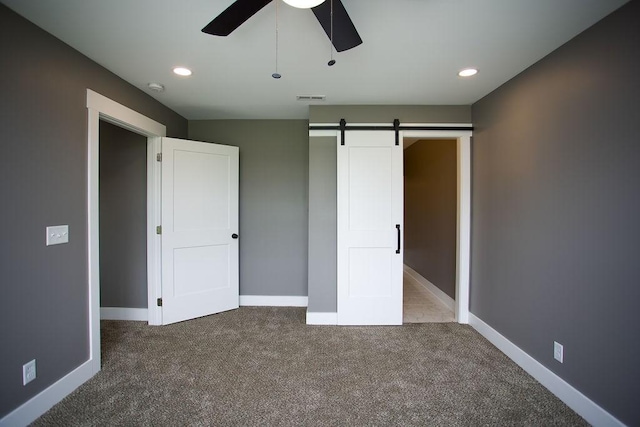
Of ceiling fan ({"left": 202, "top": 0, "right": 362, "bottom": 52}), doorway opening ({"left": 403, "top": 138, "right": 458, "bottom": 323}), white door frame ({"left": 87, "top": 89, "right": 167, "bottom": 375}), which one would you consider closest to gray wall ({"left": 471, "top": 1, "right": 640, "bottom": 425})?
doorway opening ({"left": 403, "top": 138, "right": 458, "bottom": 323})

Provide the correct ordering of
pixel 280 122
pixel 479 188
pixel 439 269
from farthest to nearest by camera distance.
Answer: pixel 439 269
pixel 280 122
pixel 479 188

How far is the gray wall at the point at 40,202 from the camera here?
1504 mm

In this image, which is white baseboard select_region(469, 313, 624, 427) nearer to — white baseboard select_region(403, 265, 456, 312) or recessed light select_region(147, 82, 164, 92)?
white baseboard select_region(403, 265, 456, 312)

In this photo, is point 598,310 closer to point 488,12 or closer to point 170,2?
point 488,12

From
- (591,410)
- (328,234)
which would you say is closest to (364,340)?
(328,234)

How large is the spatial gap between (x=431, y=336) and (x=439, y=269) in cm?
137

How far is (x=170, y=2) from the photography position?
56.6 inches

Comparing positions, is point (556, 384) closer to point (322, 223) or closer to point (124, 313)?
point (322, 223)

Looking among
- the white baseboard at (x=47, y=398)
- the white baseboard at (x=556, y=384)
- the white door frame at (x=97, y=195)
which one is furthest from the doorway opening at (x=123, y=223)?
the white baseboard at (x=556, y=384)

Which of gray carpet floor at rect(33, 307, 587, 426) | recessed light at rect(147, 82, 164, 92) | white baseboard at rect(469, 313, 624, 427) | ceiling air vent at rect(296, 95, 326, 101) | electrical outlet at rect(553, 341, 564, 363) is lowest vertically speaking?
gray carpet floor at rect(33, 307, 587, 426)

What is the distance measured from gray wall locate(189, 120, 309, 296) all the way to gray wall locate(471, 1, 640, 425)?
219 cm

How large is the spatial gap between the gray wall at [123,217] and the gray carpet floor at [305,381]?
0.45m

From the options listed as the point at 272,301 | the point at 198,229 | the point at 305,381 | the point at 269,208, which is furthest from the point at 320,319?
the point at 198,229

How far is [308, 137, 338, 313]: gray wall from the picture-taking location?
→ 2.94m
